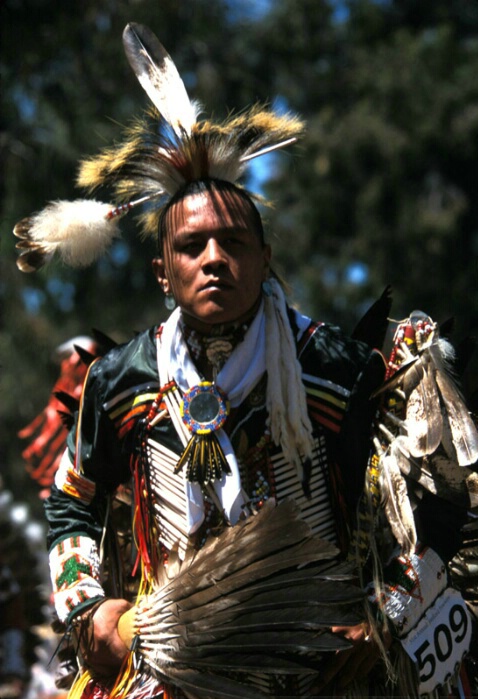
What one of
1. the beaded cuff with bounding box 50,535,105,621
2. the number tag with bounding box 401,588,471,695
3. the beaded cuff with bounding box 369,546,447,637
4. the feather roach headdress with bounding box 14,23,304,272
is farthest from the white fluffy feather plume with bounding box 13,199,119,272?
the number tag with bounding box 401,588,471,695

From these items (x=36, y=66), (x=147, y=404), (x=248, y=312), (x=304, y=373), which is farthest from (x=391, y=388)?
(x=36, y=66)

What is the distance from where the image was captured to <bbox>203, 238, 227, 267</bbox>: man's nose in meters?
2.74

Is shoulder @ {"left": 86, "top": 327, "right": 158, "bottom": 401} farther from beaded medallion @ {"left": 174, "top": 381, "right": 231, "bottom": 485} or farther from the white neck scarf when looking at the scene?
beaded medallion @ {"left": 174, "top": 381, "right": 231, "bottom": 485}

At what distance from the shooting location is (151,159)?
2.97m

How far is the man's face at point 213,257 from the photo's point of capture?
2.75 meters

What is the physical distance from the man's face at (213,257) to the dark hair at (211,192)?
0.01 metres

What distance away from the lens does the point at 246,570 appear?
2.56 meters

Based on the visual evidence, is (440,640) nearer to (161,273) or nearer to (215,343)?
(215,343)

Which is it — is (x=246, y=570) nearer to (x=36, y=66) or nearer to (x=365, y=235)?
(x=36, y=66)

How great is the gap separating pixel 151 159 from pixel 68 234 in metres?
0.33

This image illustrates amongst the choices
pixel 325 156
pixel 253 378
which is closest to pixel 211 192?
pixel 253 378

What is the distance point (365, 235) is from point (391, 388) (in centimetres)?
1313

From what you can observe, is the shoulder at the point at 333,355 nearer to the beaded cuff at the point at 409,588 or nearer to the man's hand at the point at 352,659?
the beaded cuff at the point at 409,588

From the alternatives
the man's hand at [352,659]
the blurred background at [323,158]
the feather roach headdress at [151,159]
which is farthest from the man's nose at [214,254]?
the blurred background at [323,158]
